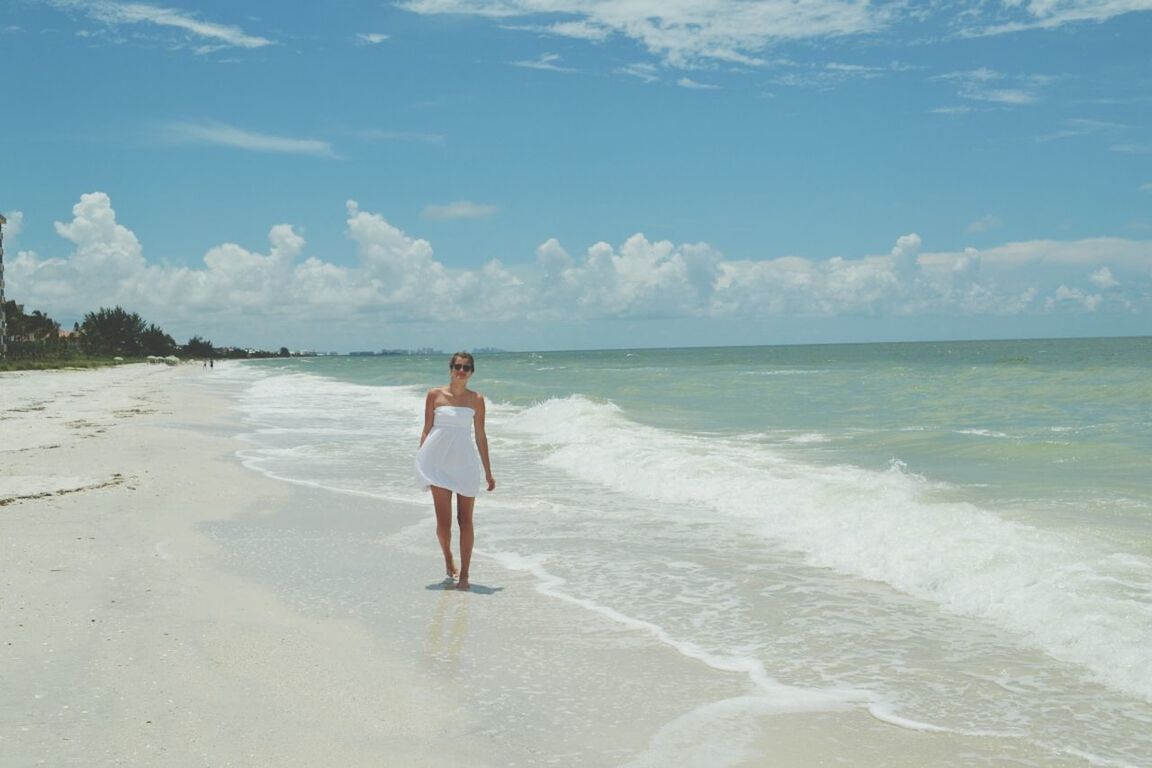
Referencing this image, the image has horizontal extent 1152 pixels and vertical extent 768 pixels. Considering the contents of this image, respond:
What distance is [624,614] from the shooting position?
671cm

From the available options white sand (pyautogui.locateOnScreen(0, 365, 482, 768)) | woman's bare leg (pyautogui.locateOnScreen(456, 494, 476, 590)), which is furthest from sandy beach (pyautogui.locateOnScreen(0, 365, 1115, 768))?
woman's bare leg (pyautogui.locateOnScreen(456, 494, 476, 590))

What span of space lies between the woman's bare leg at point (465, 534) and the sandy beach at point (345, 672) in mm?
226

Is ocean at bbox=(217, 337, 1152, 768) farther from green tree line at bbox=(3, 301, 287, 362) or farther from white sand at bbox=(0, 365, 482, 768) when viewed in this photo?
green tree line at bbox=(3, 301, 287, 362)

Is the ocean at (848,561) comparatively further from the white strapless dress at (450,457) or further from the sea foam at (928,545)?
the white strapless dress at (450,457)

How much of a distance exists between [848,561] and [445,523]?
3511 millimetres

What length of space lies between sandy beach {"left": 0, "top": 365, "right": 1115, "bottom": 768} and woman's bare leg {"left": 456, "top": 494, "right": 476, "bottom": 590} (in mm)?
226

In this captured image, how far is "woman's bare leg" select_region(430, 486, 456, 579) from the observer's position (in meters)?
7.52

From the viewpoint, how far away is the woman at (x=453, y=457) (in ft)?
24.3

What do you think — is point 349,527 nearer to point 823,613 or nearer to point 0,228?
point 823,613

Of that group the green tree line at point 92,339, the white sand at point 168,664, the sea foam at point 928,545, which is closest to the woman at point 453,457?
the white sand at point 168,664

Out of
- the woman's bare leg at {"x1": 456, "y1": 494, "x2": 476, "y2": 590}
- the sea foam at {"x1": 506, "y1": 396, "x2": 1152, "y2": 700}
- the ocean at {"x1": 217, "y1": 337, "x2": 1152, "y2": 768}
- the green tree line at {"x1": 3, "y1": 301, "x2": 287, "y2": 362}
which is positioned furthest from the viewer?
the green tree line at {"x1": 3, "y1": 301, "x2": 287, "y2": 362}

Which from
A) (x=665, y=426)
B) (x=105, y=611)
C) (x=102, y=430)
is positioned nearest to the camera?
(x=105, y=611)

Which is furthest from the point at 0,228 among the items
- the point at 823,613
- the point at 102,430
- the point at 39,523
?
the point at 823,613

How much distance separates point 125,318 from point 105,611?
13806cm
